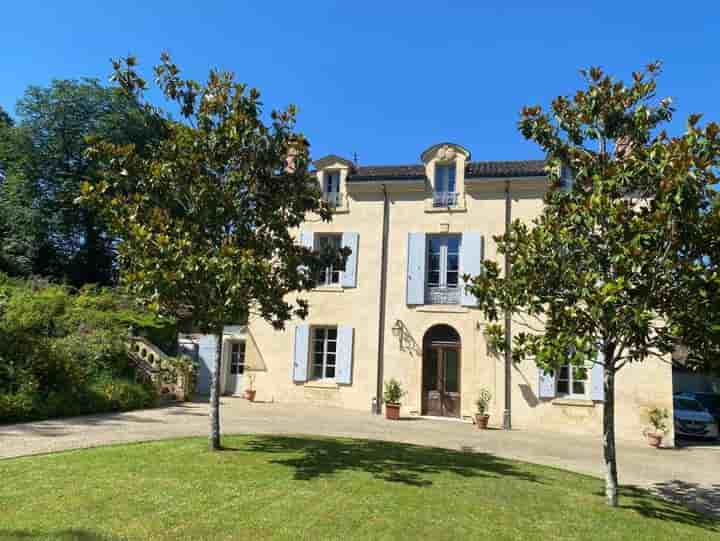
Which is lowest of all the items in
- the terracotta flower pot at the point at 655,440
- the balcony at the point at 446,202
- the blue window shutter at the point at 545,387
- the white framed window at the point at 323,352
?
the terracotta flower pot at the point at 655,440

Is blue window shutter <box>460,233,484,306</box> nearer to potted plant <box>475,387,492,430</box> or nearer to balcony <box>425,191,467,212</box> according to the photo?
balcony <box>425,191,467,212</box>

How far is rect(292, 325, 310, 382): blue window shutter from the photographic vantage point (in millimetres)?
15711

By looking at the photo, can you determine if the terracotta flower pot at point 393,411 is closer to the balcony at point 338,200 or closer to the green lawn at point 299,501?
the green lawn at point 299,501

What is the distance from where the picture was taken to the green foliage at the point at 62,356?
10.6m

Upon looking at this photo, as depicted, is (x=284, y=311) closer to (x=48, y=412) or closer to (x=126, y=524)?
(x=126, y=524)

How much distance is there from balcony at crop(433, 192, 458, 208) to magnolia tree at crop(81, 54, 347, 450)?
8.05 metres

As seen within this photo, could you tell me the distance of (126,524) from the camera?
15.4ft

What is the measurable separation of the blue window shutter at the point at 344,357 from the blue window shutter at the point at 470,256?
3.65 metres

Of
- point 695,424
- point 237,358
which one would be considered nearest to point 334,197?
point 237,358

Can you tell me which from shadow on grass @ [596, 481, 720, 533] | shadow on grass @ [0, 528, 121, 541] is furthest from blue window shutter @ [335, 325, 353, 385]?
shadow on grass @ [0, 528, 121, 541]

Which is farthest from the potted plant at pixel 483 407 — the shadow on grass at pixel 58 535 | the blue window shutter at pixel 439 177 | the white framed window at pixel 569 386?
the shadow on grass at pixel 58 535

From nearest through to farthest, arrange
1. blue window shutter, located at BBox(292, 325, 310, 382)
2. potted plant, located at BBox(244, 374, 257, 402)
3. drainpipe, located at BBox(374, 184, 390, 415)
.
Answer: drainpipe, located at BBox(374, 184, 390, 415) → blue window shutter, located at BBox(292, 325, 310, 382) → potted plant, located at BBox(244, 374, 257, 402)

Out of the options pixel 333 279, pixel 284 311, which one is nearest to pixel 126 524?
pixel 284 311

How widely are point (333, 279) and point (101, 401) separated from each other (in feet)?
24.5
